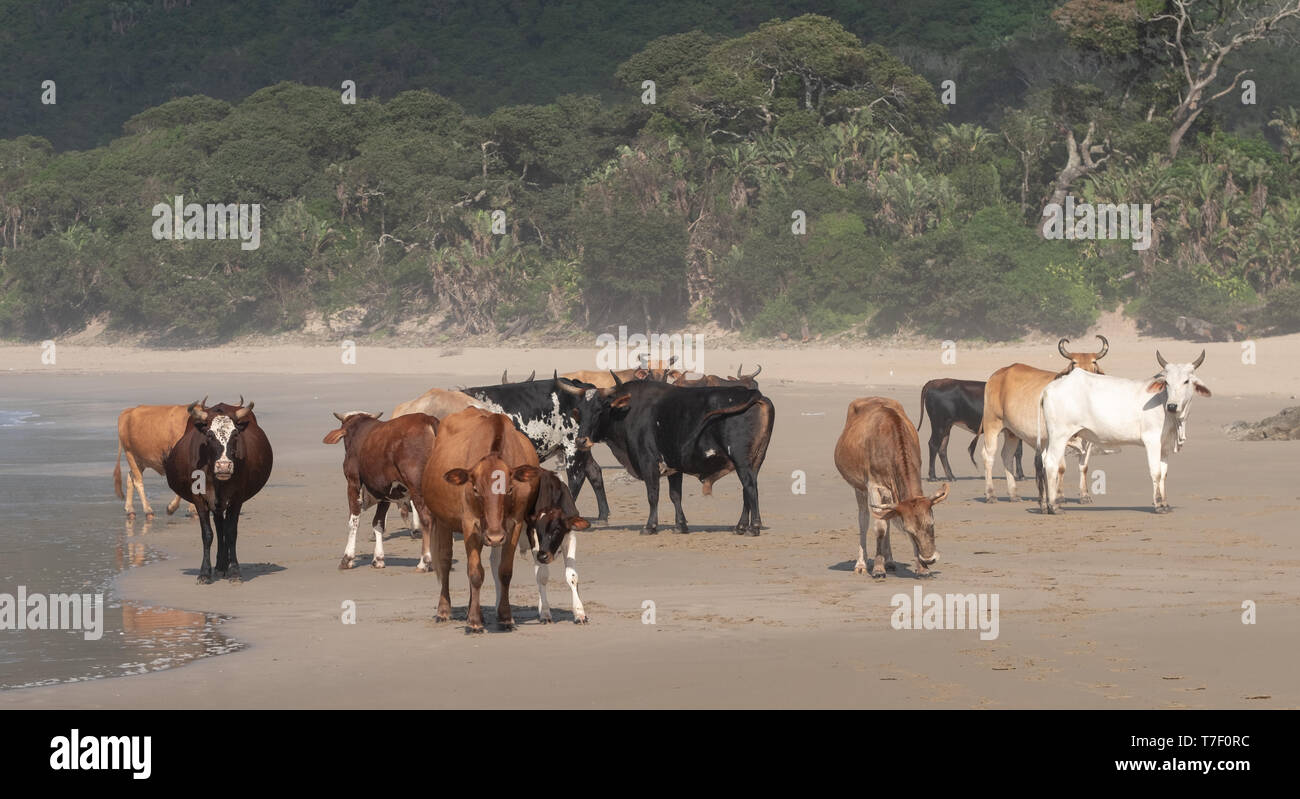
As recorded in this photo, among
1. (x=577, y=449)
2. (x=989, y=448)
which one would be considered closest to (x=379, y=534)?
(x=577, y=449)

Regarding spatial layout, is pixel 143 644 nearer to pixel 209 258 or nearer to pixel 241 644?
pixel 241 644

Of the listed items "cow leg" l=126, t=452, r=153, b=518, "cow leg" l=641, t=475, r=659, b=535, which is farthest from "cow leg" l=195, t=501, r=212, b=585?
"cow leg" l=126, t=452, r=153, b=518

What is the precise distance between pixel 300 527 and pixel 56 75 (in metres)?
115

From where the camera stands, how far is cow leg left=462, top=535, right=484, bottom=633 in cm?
1212

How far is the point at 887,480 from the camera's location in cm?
1460

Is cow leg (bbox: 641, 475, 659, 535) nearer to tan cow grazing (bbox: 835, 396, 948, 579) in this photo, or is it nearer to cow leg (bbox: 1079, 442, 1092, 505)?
tan cow grazing (bbox: 835, 396, 948, 579)

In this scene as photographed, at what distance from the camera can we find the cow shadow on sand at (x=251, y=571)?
50.6 ft

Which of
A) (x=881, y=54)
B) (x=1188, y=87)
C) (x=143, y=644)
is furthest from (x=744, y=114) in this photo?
(x=143, y=644)

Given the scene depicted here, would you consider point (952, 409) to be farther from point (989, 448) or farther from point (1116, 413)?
point (1116, 413)

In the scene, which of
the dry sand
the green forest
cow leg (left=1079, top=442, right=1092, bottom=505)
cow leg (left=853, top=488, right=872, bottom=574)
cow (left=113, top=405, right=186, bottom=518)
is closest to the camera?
the dry sand

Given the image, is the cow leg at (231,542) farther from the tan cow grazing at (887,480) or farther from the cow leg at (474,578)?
the tan cow grazing at (887,480)

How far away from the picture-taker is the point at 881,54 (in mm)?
65312

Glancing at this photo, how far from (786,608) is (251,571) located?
17.7 feet

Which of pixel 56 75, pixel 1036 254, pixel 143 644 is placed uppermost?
pixel 56 75
